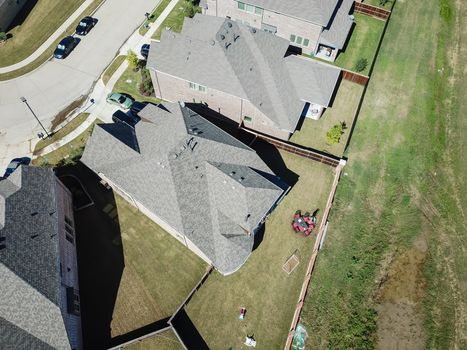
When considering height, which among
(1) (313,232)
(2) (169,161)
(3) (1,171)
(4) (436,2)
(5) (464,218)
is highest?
(4) (436,2)

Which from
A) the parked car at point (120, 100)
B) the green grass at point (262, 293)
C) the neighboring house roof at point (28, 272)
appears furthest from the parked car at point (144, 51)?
the green grass at point (262, 293)

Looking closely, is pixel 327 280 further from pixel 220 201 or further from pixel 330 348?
pixel 220 201

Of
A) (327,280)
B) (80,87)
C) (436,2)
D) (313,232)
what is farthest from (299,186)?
(436,2)

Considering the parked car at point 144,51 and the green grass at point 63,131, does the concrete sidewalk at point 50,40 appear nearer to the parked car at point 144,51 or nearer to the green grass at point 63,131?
the parked car at point 144,51

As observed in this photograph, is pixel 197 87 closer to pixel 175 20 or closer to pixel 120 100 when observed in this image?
pixel 120 100

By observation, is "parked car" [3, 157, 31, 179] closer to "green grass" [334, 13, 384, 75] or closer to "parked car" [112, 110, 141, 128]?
"parked car" [112, 110, 141, 128]

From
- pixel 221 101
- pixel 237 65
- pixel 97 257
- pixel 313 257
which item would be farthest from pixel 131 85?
pixel 313 257
